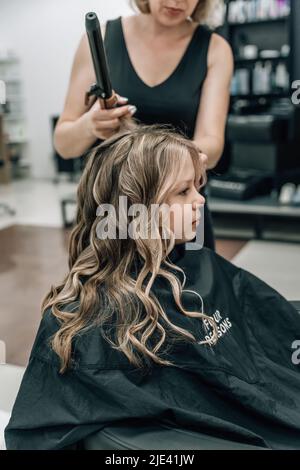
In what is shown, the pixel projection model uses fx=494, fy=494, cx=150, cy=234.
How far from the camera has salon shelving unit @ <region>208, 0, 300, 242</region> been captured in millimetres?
3475

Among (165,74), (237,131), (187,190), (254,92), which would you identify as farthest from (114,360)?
(254,92)

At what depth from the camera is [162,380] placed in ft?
3.26

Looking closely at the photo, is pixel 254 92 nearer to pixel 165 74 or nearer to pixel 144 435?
pixel 165 74

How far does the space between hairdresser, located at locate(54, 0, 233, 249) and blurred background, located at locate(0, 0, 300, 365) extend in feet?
3.60

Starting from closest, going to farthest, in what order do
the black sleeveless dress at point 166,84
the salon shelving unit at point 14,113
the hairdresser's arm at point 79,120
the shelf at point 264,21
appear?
1. the hairdresser's arm at point 79,120
2. the black sleeveless dress at point 166,84
3. the shelf at point 264,21
4. the salon shelving unit at point 14,113

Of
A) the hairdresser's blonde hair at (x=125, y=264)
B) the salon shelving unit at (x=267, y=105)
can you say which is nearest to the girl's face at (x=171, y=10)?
the hairdresser's blonde hair at (x=125, y=264)

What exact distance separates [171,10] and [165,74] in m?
0.17

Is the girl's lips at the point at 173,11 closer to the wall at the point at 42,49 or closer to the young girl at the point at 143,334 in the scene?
the young girl at the point at 143,334

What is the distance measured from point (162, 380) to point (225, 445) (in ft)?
0.57

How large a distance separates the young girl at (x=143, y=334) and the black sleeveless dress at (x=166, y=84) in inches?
10.8

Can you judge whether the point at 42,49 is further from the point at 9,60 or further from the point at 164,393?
the point at 164,393

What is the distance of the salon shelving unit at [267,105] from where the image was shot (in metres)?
3.47

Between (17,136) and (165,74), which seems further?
(17,136)
